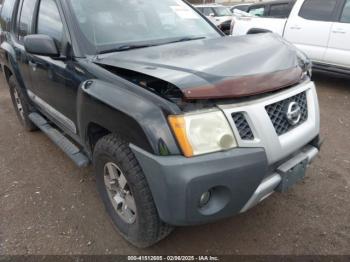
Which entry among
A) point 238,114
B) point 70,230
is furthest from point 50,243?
point 238,114

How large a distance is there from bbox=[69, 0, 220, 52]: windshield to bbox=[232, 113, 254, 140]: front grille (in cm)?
118

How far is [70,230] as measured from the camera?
2.61 metres

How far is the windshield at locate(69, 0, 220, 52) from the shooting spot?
8.54 ft

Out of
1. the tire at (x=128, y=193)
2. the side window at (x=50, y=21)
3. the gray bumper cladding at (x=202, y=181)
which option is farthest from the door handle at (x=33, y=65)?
the gray bumper cladding at (x=202, y=181)

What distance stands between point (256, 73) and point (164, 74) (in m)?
0.54

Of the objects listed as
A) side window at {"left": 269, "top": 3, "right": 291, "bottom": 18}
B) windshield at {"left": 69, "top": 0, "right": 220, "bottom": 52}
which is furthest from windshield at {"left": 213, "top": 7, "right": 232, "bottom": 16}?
windshield at {"left": 69, "top": 0, "right": 220, "bottom": 52}

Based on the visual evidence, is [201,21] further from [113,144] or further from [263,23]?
[263,23]

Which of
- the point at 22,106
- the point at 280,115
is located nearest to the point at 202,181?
the point at 280,115

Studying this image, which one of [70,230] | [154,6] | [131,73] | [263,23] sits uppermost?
[154,6]

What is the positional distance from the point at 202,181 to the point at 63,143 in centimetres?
185

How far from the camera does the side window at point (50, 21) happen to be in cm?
277

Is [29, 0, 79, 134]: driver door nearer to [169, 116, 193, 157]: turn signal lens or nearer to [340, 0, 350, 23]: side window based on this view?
[169, 116, 193, 157]: turn signal lens

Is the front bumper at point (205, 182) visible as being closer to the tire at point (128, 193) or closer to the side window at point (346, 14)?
the tire at point (128, 193)

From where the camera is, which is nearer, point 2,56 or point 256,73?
point 256,73
